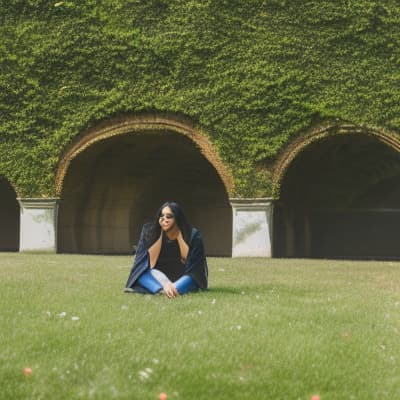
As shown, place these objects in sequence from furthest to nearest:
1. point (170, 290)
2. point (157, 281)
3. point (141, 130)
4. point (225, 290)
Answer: point (141, 130) → point (225, 290) → point (157, 281) → point (170, 290)

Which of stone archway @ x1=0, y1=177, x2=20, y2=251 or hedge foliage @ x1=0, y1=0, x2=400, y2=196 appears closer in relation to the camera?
hedge foliage @ x1=0, y1=0, x2=400, y2=196

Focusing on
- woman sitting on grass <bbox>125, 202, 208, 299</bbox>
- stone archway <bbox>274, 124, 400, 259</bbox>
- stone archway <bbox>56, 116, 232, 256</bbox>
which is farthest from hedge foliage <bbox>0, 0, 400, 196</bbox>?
woman sitting on grass <bbox>125, 202, 208, 299</bbox>

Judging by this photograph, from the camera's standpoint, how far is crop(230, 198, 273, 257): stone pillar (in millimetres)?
17531

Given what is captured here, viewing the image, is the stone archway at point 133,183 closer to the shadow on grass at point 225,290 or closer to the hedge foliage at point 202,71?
the hedge foliage at point 202,71

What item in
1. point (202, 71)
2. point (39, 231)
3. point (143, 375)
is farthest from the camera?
point (39, 231)

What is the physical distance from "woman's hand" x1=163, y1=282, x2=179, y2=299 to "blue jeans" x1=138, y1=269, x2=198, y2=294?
4.6 inches

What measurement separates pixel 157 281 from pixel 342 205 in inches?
675

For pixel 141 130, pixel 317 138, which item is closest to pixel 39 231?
pixel 141 130

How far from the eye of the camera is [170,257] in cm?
803

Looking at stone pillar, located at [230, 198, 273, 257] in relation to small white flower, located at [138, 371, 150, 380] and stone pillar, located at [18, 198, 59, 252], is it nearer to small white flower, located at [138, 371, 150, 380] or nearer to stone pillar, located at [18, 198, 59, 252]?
stone pillar, located at [18, 198, 59, 252]

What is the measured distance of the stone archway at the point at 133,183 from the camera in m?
18.3

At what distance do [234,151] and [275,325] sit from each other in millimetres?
11849

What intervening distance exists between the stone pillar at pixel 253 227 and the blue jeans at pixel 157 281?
9.63 metres

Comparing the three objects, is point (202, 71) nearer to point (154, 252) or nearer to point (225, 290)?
point (225, 290)
